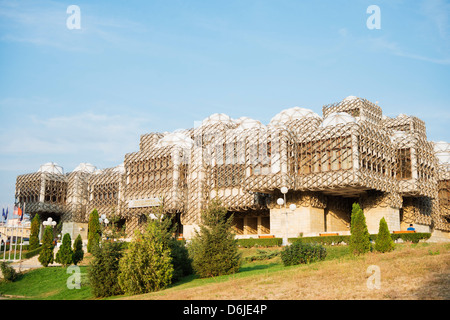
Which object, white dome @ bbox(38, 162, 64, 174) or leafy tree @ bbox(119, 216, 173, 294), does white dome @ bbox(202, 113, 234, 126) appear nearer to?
white dome @ bbox(38, 162, 64, 174)

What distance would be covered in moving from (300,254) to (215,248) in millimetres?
5167

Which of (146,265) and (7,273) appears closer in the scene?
(146,265)

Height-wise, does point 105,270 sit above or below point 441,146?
below

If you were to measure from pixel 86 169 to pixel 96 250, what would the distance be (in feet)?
239

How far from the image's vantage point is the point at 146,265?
933 inches

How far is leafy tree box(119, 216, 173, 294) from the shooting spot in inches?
916

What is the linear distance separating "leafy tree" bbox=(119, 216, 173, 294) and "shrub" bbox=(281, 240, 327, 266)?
7431 mm

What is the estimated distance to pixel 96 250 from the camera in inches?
1045

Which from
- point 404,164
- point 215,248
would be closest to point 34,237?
point 215,248

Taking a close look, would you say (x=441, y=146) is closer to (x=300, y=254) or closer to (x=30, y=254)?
(x=300, y=254)

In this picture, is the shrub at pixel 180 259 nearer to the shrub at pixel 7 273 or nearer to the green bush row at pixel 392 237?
the green bush row at pixel 392 237

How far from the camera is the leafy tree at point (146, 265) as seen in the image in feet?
76.3

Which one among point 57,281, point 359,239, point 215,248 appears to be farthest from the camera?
point 57,281
